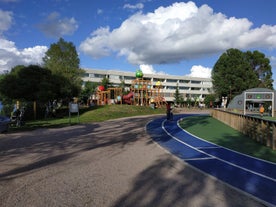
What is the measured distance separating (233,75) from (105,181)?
220ft

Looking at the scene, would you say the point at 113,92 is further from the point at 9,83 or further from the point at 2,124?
the point at 2,124

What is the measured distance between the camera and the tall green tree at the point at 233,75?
68688 mm

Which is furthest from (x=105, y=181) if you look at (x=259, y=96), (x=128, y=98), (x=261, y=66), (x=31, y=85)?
(x=261, y=66)

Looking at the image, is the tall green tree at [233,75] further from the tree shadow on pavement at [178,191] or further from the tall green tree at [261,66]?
the tree shadow on pavement at [178,191]

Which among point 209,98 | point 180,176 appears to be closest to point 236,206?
point 180,176

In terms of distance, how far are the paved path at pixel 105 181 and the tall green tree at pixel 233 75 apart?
62.5m

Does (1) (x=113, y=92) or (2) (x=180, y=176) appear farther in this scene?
(1) (x=113, y=92)

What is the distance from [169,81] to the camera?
4454 inches

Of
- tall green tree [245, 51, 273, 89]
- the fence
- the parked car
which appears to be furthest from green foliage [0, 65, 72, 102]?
tall green tree [245, 51, 273, 89]

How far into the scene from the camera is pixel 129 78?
337 ft

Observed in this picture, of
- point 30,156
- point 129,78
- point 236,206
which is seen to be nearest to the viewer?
point 236,206

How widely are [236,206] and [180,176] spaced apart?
88.5 inches

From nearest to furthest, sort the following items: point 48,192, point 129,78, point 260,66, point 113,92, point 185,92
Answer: point 48,192
point 113,92
point 260,66
point 129,78
point 185,92

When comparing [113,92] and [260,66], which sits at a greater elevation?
[260,66]
